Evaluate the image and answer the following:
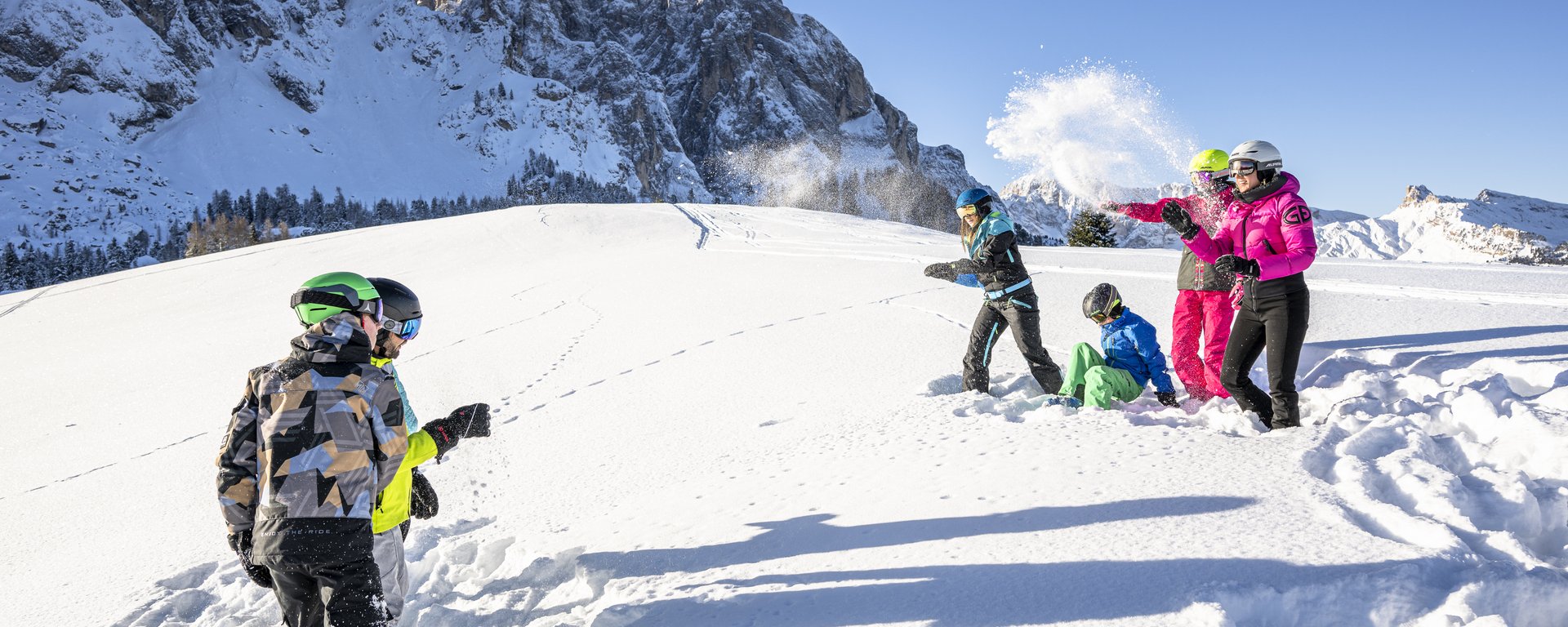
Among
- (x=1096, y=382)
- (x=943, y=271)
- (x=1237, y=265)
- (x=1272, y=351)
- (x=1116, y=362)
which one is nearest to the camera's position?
(x=1237, y=265)

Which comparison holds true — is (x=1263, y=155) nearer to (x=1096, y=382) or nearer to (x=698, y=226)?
(x=1096, y=382)

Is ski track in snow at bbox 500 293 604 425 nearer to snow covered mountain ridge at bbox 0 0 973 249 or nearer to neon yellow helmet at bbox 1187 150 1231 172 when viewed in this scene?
neon yellow helmet at bbox 1187 150 1231 172

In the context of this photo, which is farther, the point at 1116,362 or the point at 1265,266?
the point at 1116,362

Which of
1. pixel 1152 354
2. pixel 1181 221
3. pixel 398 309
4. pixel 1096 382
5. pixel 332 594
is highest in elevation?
pixel 1181 221

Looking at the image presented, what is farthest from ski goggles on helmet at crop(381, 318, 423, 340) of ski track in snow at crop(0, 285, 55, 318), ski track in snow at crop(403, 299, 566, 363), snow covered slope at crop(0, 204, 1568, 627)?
ski track in snow at crop(0, 285, 55, 318)

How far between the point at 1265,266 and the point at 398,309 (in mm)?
4136

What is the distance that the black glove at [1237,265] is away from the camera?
364cm

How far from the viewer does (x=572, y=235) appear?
2392 cm

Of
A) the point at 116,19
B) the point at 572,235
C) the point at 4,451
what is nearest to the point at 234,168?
the point at 116,19

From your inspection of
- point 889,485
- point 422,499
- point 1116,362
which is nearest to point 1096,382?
Result: point 1116,362

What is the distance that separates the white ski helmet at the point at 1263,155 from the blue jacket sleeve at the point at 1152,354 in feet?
4.09

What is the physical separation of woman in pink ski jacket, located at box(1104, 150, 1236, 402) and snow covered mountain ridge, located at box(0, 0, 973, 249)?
521 ft

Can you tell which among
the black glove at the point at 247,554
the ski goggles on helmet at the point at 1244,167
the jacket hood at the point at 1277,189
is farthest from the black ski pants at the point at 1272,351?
the black glove at the point at 247,554

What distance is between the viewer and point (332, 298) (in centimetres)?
232
